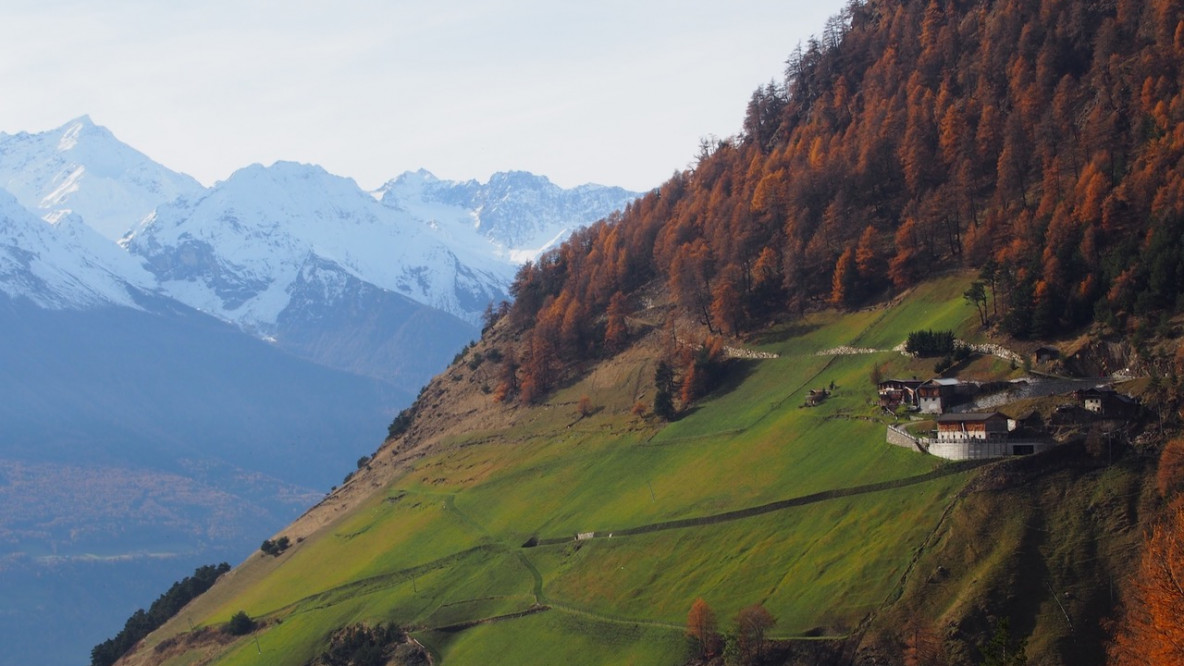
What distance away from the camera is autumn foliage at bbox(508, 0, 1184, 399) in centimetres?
10425

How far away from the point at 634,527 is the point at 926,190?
57414mm

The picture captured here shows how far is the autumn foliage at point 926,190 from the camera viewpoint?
104250mm

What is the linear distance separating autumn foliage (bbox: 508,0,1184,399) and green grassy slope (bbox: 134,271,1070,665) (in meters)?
Answer: 8.85

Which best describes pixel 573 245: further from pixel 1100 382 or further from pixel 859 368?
pixel 1100 382

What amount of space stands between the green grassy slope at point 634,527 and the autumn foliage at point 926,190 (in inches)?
349

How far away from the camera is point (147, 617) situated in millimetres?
147250

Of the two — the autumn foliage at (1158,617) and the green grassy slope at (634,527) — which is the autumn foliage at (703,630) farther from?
the autumn foliage at (1158,617)

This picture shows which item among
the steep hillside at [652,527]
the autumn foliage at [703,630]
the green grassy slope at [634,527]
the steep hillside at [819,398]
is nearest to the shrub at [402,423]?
the steep hillside at [819,398]

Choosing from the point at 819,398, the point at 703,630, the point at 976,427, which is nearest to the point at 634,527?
the point at 819,398

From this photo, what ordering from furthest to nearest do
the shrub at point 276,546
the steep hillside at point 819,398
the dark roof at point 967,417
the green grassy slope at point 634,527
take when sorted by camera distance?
the shrub at point 276,546 → the dark roof at point 967,417 → the green grassy slope at point 634,527 → the steep hillside at point 819,398

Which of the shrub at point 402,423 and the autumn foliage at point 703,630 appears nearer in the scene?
the autumn foliage at point 703,630

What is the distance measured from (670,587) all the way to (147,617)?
82.2 meters

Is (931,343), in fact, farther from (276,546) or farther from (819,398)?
(276,546)

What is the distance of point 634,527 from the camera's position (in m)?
105
